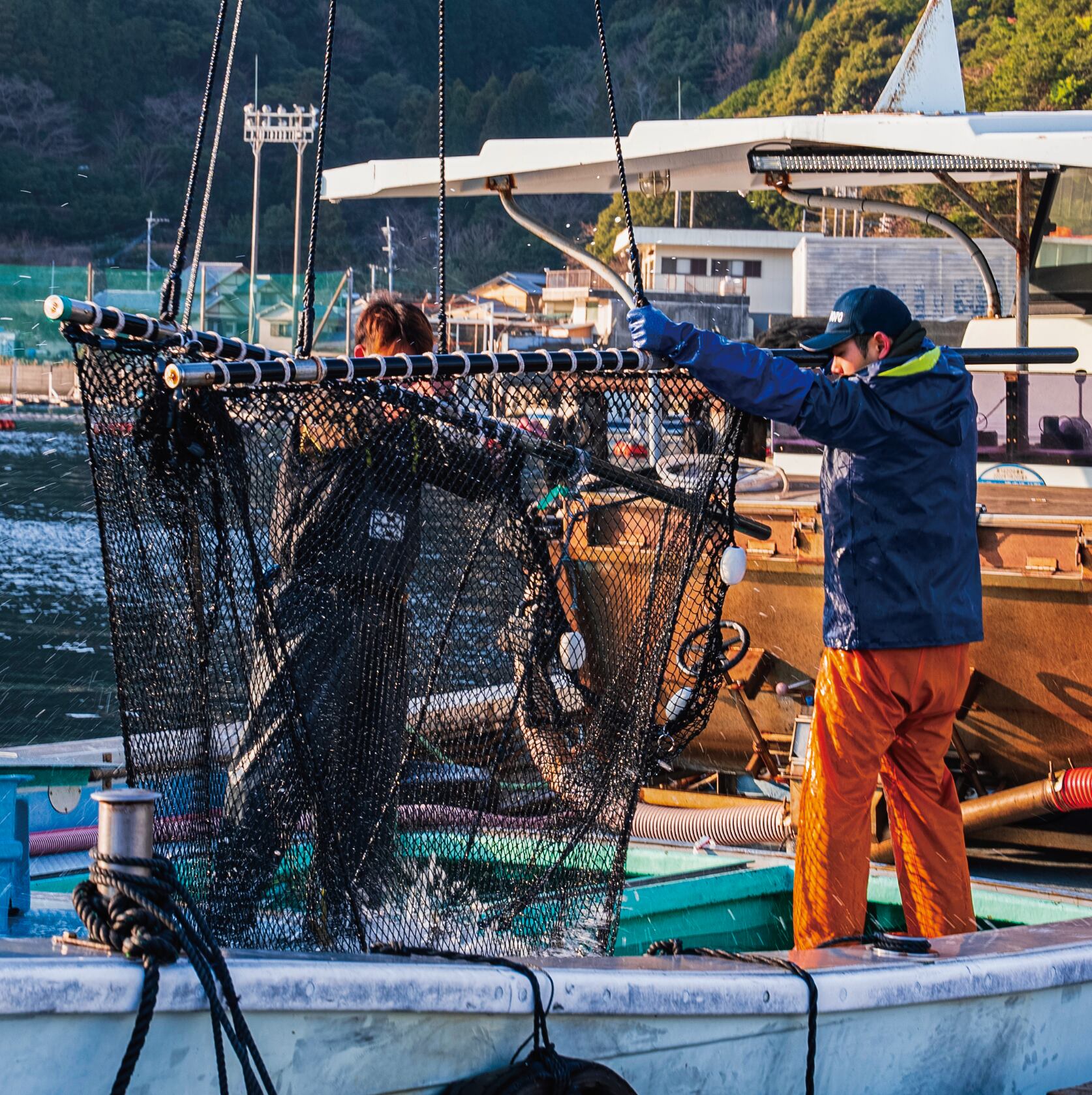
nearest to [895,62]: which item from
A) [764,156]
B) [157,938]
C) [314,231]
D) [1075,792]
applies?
[764,156]

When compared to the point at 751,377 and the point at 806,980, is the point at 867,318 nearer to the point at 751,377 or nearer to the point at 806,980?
the point at 751,377

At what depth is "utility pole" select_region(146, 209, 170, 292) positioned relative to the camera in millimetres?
85250

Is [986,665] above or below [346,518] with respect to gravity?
below

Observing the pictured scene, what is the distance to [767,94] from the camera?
82.6m

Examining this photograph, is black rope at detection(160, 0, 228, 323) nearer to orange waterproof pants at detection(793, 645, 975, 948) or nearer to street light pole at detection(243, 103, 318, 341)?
orange waterproof pants at detection(793, 645, 975, 948)

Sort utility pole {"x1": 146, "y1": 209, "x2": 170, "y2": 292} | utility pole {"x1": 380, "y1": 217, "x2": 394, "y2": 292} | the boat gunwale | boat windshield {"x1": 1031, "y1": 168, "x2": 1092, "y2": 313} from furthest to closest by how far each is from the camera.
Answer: utility pole {"x1": 380, "y1": 217, "x2": 394, "y2": 292}
utility pole {"x1": 146, "y1": 209, "x2": 170, "y2": 292}
boat windshield {"x1": 1031, "y1": 168, "x2": 1092, "y2": 313}
the boat gunwale

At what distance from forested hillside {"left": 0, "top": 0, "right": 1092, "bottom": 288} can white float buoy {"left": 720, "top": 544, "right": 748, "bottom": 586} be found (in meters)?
90.7

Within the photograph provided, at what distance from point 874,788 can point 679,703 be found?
62 centimetres

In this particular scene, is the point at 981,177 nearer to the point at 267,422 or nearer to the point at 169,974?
the point at 267,422

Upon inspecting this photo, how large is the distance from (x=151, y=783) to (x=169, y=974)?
1.11m

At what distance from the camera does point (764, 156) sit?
27.3ft

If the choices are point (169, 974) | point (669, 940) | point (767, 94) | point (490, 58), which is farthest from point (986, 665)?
point (490, 58)

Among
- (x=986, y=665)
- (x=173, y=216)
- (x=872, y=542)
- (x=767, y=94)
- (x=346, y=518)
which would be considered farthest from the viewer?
(x=173, y=216)

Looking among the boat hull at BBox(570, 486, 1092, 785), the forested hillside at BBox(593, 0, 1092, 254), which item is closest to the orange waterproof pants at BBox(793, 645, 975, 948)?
the boat hull at BBox(570, 486, 1092, 785)
